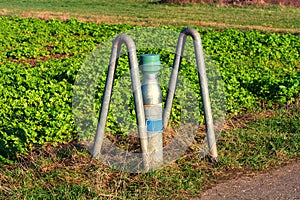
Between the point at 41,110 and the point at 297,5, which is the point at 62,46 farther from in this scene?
the point at 297,5

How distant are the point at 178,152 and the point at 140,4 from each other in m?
29.7

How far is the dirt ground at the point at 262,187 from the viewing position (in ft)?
17.5

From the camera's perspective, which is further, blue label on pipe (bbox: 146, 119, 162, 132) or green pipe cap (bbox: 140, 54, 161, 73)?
blue label on pipe (bbox: 146, 119, 162, 132)

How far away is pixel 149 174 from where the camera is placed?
552cm

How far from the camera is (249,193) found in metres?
5.41

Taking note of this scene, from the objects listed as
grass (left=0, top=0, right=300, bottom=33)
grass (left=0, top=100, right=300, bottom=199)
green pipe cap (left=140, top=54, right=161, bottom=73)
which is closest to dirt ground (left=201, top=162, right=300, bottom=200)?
grass (left=0, top=100, right=300, bottom=199)

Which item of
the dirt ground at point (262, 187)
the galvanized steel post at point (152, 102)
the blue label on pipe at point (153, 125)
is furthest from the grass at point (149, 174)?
the blue label on pipe at point (153, 125)

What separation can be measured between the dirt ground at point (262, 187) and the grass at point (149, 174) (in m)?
0.12

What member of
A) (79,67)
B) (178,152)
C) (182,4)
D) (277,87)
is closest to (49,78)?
(79,67)

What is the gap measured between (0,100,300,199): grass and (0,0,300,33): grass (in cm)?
1491

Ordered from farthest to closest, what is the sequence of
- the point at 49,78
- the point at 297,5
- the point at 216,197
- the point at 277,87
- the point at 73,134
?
the point at 297,5 < the point at 49,78 < the point at 277,87 < the point at 73,134 < the point at 216,197

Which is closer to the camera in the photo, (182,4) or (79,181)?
(79,181)

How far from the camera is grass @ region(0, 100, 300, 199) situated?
5.25 m

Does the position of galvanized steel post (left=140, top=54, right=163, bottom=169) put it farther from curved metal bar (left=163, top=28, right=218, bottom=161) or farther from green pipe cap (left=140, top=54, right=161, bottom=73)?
curved metal bar (left=163, top=28, right=218, bottom=161)
